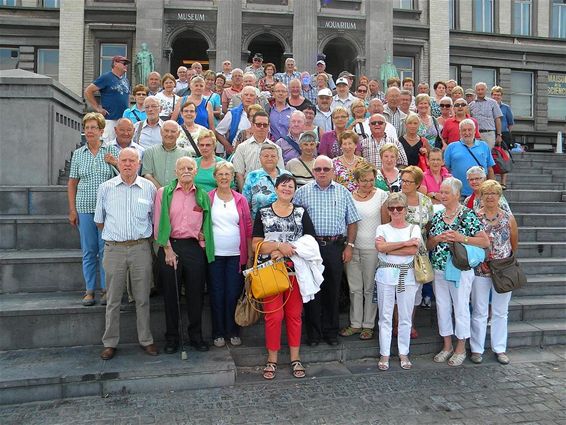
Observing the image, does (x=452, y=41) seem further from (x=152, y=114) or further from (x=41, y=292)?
(x=41, y=292)

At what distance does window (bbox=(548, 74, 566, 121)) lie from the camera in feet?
101

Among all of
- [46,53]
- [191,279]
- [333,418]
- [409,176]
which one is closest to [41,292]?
[191,279]

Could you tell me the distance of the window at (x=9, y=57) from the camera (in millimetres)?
25422

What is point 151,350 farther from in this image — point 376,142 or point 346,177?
point 376,142

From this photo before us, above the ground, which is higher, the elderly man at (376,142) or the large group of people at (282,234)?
the elderly man at (376,142)

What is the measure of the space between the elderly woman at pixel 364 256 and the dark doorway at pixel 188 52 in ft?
70.4

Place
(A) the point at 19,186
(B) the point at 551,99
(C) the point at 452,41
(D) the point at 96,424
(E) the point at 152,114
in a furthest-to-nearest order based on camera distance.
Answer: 1. (B) the point at 551,99
2. (C) the point at 452,41
3. (A) the point at 19,186
4. (E) the point at 152,114
5. (D) the point at 96,424

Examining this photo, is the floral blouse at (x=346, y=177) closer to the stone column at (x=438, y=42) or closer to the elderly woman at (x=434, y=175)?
the elderly woman at (x=434, y=175)

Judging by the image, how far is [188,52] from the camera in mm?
26609

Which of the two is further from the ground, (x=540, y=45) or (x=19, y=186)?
(x=540, y=45)

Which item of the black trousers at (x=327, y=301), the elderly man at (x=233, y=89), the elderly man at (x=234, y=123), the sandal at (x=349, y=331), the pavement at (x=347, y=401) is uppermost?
the elderly man at (x=233, y=89)

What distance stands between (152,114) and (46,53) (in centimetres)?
2250

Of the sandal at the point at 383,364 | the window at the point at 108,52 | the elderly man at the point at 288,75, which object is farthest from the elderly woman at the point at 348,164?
the window at the point at 108,52

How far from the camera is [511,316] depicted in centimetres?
677
